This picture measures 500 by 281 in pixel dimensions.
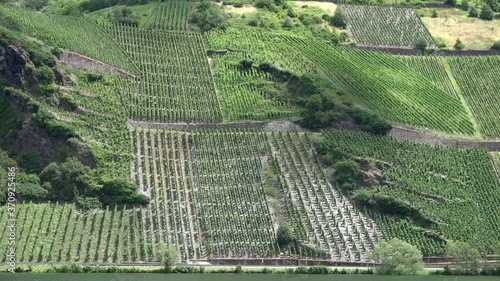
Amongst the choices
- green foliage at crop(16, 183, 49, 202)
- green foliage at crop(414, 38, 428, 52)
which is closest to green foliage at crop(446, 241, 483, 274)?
green foliage at crop(16, 183, 49, 202)

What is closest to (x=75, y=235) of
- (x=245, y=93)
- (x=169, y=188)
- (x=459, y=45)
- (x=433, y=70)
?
(x=169, y=188)

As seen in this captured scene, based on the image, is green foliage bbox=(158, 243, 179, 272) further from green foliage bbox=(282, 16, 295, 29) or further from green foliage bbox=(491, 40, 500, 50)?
green foliage bbox=(491, 40, 500, 50)

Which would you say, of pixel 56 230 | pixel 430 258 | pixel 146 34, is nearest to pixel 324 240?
pixel 430 258

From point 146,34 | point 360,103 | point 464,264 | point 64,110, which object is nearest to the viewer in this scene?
point 464,264

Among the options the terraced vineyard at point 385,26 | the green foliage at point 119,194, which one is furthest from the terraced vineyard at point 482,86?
the green foliage at point 119,194

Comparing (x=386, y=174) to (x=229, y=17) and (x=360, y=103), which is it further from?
(x=229, y=17)

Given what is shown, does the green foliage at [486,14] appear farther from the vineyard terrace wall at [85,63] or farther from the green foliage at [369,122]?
the vineyard terrace wall at [85,63]
